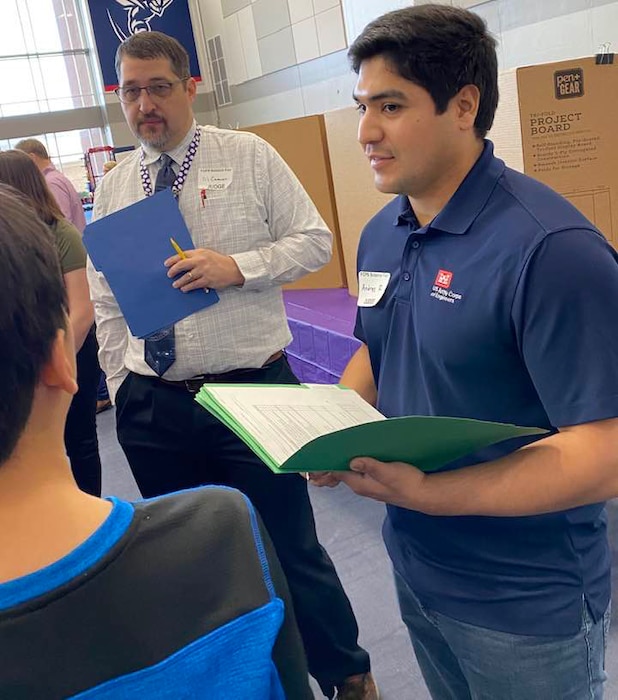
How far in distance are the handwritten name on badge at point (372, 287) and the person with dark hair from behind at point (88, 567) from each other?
54 cm

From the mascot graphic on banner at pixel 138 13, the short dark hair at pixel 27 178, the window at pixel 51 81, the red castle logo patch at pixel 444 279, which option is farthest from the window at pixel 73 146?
the red castle logo patch at pixel 444 279

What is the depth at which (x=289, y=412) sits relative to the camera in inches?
35.4

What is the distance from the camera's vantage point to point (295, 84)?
632 cm

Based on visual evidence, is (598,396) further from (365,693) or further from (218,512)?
(365,693)

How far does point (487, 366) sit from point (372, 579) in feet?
5.02

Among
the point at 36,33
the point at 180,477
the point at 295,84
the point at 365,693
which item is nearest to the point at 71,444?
the point at 180,477

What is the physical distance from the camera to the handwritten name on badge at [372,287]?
107 centimetres

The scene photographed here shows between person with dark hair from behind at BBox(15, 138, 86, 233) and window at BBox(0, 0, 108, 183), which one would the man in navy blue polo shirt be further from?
window at BBox(0, 0, 108, 183)

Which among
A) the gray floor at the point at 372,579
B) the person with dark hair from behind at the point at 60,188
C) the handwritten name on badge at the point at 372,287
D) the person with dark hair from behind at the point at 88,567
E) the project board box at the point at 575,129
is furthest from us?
the person with dark hair from behind at the point at 60,188

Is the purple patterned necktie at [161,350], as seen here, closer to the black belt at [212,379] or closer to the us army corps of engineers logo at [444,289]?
the black belt at [212,379]

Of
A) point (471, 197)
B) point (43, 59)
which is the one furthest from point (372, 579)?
point (43, 59)

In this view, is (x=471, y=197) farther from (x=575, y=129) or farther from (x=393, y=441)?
(x=575, y=129)

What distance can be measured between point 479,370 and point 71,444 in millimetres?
1862

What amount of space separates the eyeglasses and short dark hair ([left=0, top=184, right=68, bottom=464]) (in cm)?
118
